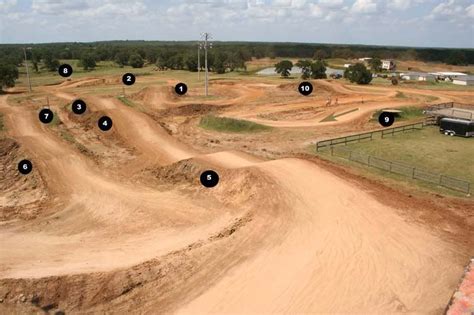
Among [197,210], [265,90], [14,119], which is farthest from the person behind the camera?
[265,90]

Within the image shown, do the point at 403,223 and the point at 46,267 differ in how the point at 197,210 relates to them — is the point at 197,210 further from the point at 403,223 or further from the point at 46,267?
the point at 403,223

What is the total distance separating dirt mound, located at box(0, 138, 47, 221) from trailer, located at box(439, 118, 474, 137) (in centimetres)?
3838

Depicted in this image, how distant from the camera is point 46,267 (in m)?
21.2

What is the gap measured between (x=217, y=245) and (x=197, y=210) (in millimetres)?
6201

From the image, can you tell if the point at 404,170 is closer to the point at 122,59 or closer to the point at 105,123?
the point at 105,123

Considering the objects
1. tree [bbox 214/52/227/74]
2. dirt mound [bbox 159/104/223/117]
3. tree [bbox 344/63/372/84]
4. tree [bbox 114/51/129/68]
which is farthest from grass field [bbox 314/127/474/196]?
tree [bbox 114/51/129/68]

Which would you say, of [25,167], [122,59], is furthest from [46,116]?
[122,59]

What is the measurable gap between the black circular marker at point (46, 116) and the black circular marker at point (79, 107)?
2.97m

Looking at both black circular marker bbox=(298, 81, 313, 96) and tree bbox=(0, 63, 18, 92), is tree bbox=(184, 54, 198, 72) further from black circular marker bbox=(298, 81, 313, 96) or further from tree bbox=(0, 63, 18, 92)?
tree bbox=(0, 63, 18, 92)

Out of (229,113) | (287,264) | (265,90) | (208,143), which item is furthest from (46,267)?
(265,90)

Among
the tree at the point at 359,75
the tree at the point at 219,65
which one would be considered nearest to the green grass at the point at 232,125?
the tree at the point at 359,75

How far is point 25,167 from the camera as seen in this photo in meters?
36.2

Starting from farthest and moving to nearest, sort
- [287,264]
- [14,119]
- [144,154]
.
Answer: [14,119]
[144,154]
[287,264]

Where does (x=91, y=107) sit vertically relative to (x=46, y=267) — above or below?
above
